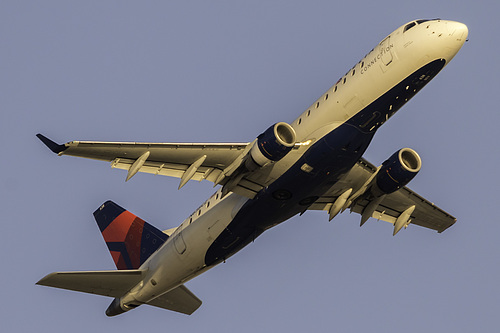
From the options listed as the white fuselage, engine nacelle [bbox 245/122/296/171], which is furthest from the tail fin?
engine nacelle [bbox 245/122/296/171]

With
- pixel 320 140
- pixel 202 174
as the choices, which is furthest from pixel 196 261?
pixel 320 140

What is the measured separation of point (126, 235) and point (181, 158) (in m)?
12.0

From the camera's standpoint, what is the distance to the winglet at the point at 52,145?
31.4 metres

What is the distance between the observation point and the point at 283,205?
3706 centimetres

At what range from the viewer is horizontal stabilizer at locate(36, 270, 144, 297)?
126 feet

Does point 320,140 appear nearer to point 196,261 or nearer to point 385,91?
point 385,91

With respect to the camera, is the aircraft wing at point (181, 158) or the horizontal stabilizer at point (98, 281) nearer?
the aircraft wing at point (181, 158)

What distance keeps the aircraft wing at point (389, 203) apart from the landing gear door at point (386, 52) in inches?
240

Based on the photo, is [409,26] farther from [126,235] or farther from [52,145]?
[126,235]

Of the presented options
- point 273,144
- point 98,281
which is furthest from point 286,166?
point 98,281

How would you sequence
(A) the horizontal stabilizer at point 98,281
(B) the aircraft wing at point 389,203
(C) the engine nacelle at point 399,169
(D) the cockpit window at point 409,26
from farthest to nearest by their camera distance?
(B) the aircraft wing at point 389,203
(A) the horizontal stabilizer at point 98,281
(C) the engine nacelle at point 399,169
(D) the cockpit window at point 409,26

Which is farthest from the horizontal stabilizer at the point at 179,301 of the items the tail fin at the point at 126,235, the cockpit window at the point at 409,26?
the cockpit window at the point at 409,26

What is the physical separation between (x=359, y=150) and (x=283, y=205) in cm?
452

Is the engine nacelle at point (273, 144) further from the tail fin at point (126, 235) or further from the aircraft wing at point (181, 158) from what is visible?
the tail fin at point (126, 235)
